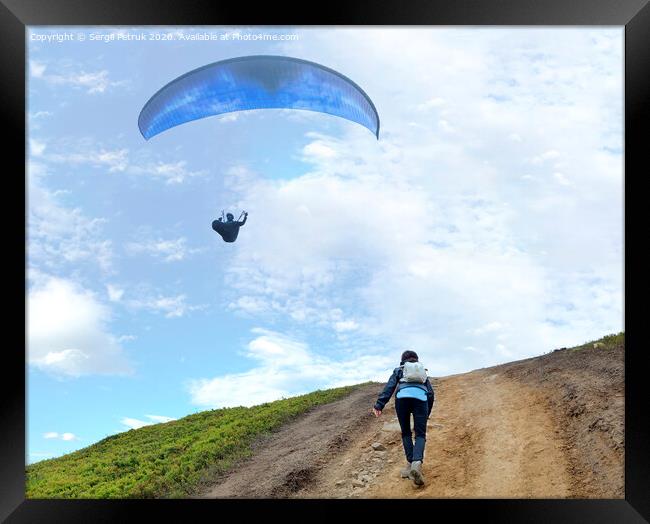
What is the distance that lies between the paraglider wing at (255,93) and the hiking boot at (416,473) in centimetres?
773

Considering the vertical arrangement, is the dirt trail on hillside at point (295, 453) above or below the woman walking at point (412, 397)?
below

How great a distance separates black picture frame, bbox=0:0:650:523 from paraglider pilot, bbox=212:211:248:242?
289 inches

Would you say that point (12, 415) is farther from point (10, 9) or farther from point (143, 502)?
point (10, 9)

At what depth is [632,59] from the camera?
10328 mm

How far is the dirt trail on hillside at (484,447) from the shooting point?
11539mm

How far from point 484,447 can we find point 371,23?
356 inches

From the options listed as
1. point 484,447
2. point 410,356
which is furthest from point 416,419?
point 484,447

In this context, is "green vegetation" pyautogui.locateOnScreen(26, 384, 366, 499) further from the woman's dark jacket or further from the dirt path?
the woman's dark jacket

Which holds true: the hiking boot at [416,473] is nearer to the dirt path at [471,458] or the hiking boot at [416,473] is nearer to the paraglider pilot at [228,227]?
the dirt path at [471,458]

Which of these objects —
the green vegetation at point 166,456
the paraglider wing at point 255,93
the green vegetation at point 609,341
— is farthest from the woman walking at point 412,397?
the green vegetation at point 609,341

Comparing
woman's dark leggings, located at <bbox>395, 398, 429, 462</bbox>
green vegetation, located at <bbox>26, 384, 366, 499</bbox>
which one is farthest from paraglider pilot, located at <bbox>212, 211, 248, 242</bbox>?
woman's dark leggings, located at <bbox>395, 398, 429, 462</bbox>

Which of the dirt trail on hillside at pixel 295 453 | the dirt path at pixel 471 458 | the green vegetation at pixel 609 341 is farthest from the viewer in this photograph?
the green vegetation at pixel 609 341

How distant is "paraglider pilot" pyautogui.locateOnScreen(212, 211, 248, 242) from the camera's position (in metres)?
17.4

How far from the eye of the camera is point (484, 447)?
13.2 metres
